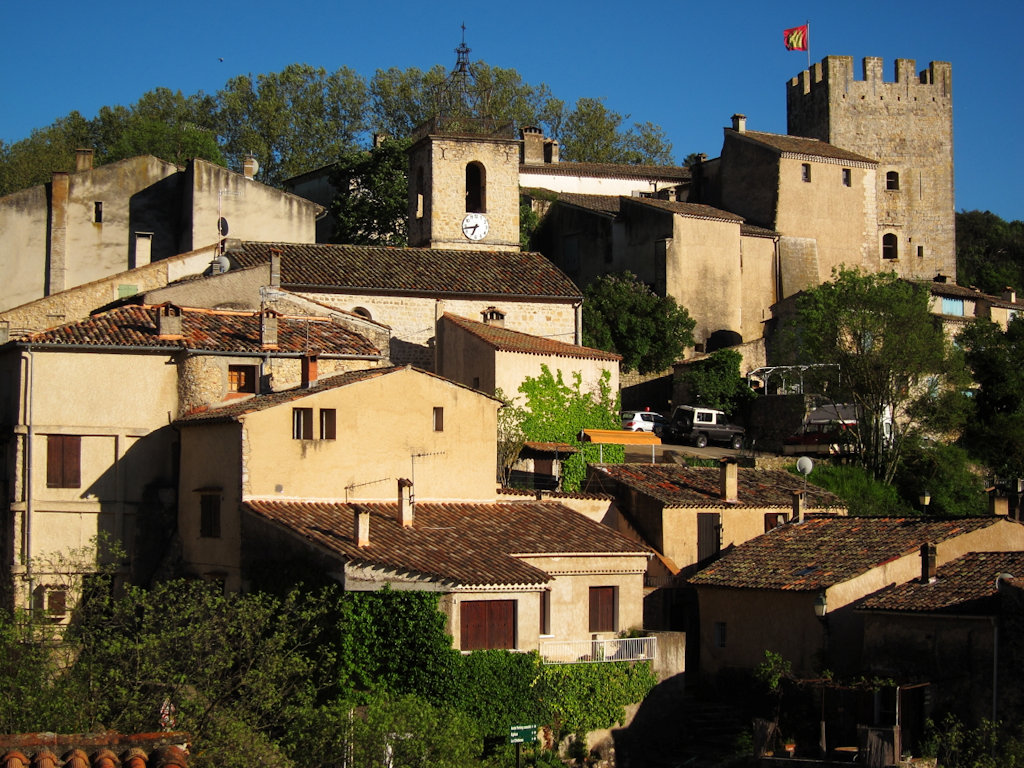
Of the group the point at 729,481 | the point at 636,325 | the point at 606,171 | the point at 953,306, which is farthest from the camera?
the point at 606,171

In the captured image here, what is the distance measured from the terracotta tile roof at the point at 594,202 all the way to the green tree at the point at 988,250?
20.6 m

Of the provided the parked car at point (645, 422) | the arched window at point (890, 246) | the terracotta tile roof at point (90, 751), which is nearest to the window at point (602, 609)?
the terracotta tile roof at point (90, 751)

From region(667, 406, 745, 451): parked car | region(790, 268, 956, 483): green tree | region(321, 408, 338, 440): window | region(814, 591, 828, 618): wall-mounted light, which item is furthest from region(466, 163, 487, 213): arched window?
region(814, 591, 828, 618): wall-mounted light

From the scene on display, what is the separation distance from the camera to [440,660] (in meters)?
24.1

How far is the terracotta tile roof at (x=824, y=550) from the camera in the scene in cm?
2811

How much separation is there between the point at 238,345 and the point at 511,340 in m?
9.07

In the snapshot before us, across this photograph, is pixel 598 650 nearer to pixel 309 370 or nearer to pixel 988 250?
pixel 309 370

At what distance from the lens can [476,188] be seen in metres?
48.1

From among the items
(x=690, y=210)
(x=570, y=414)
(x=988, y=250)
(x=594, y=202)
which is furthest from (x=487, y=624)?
(x=988, y=250)

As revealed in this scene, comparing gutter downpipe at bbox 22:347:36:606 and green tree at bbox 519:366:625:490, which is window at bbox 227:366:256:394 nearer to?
gutter downpipe at bbox 22:347:36:606

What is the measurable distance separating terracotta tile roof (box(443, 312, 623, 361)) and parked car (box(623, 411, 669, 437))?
3.85m

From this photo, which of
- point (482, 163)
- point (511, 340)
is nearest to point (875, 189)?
point (482, 163)

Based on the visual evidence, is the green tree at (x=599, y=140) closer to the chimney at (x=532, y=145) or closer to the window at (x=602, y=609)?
the chimney at (x=532, y=145)

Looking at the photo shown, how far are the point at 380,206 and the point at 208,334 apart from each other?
2221cm
